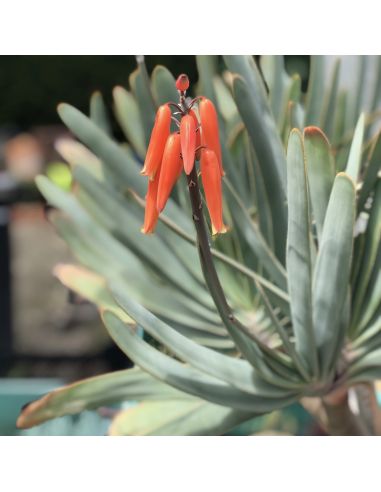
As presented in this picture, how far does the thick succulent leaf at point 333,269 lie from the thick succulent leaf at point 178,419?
8cm

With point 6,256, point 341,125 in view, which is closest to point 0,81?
point 6,256

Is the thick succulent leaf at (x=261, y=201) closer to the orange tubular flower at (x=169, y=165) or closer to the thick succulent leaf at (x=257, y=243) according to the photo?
the thick succulent leaf at (x=257, y=243)

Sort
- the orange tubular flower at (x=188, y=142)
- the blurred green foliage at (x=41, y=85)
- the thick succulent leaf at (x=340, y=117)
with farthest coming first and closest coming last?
the blurred green foliage at (x=41, y=85)
the thick succulent leaf at (x=340, y=117)
the orange tubular flower at (x=188, y=142)

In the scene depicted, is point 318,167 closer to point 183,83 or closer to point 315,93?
point 183,83

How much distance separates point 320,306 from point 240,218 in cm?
12

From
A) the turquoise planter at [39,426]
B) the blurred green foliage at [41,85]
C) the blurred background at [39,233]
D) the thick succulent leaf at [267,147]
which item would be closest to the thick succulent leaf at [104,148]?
the thick succulent leaf at [267,147]

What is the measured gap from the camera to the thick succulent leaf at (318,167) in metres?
0.46

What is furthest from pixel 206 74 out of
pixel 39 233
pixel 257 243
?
pixel 39 233

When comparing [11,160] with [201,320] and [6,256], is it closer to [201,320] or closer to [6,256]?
[6,256]

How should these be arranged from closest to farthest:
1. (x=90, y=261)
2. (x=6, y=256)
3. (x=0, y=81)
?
(x=90, y=261), (x=6, y=256), (x=0, y=81)

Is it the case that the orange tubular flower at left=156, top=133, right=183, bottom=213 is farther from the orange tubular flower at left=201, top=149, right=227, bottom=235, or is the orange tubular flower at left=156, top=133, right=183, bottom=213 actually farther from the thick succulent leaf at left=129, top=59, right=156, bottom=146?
the thick succulent leaf at left=129, top=59, right=156, bottom=146

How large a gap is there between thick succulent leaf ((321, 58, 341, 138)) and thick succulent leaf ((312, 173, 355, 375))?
0.23m

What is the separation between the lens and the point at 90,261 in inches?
26.0

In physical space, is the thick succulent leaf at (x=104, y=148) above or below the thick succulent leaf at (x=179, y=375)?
above
